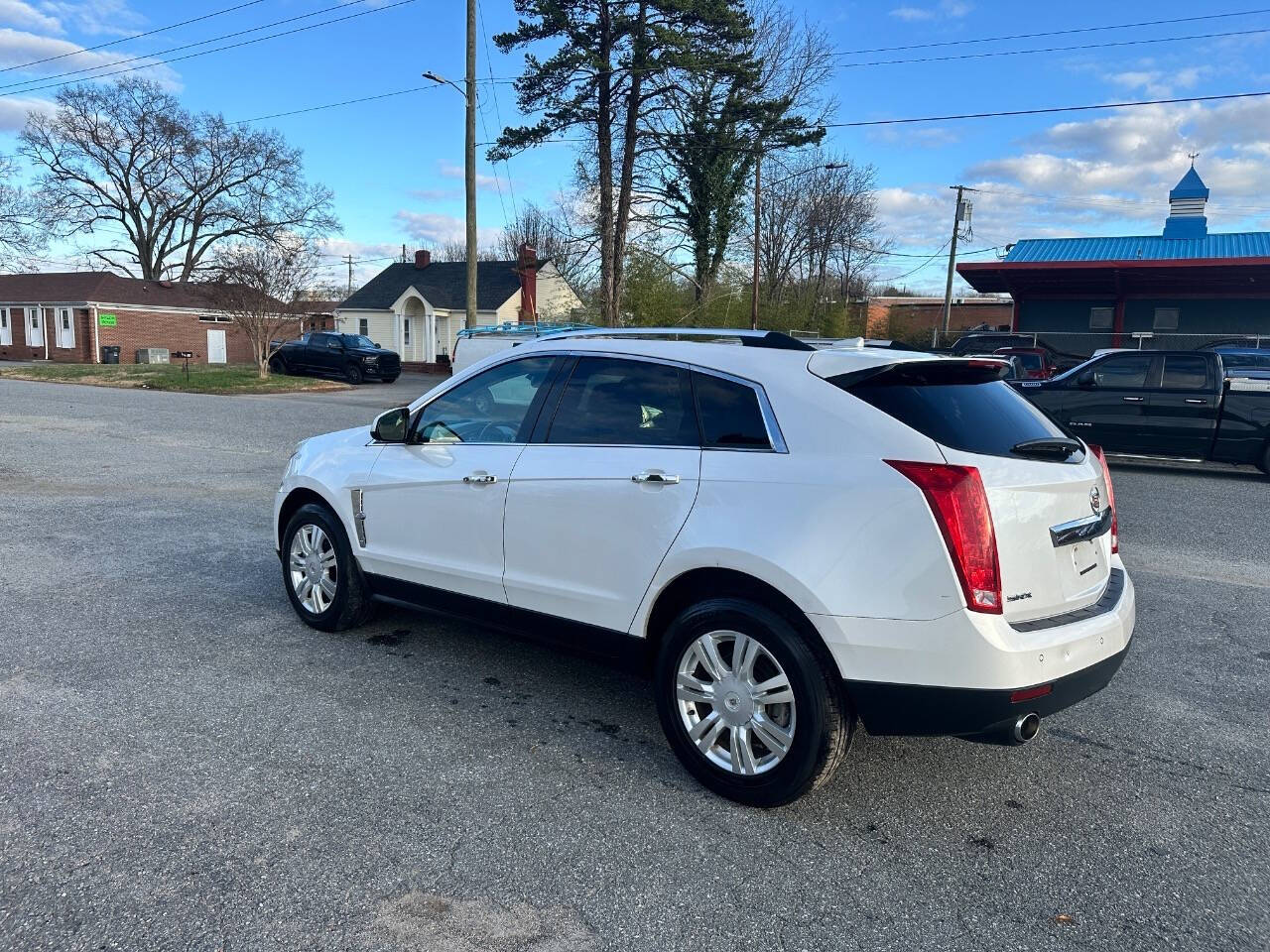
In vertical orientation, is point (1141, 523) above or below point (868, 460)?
below

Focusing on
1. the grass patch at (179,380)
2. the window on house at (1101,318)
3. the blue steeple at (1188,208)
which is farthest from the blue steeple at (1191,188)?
the grass patch at (179,380)

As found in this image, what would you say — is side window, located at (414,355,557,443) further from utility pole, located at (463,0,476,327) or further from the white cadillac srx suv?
utility pole, located at (463,0,476,327)

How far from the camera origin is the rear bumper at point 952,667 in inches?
111

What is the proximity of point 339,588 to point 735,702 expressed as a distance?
8.58ft

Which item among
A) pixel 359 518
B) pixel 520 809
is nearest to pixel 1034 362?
pixel 359 518

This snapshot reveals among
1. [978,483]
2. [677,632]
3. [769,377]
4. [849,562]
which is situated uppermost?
[769,377]

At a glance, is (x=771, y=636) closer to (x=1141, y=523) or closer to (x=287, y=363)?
(x=1141, y=523)

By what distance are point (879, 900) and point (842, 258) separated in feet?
161

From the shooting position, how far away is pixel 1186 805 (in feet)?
10.9

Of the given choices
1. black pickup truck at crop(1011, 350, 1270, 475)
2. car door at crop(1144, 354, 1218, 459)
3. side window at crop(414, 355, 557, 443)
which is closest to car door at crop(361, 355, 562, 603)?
side window at crop(414, 355, 557, 443)

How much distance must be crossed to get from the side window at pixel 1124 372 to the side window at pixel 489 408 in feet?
36.5

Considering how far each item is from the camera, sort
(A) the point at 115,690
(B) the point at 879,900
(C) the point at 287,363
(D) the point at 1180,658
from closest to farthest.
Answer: (B) the point at 879,900, (A) the point at 115,690, (D) the point at 1180,658, (C) the point at 287,363

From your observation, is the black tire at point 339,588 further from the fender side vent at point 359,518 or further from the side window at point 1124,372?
the side window at point 1124,372

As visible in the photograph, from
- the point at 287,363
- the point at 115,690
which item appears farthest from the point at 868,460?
the point at 287,363
